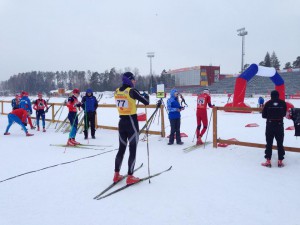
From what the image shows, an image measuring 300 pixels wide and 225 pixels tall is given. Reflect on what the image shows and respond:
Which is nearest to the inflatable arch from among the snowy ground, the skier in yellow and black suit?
the snowy ground

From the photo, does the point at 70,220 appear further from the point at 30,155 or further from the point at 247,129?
the point at 247,129

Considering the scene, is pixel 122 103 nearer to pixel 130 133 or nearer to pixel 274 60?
pixel 130 133

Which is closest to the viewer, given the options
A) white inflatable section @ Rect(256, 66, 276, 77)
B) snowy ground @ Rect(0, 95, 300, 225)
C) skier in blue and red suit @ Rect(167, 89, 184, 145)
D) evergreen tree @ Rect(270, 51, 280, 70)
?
snowy ground @ Rect(0, 95, 300, 225)

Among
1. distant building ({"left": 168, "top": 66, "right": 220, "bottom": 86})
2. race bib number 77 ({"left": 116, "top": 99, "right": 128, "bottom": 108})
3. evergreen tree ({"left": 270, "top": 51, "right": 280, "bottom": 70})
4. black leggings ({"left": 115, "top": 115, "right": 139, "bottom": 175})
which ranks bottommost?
black leggings ({"left": 115, "top": 115, "right": 139, "bottom": 175})

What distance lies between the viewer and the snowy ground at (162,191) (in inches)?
138

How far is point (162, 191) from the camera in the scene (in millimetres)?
4379

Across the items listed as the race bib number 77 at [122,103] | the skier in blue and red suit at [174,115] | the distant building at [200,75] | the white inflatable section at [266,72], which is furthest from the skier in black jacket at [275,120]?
the distant building at [200,75]

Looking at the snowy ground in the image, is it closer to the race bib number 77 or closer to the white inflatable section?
the race bib number 77

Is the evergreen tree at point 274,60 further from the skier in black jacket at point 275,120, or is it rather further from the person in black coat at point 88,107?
the skier in black jacket at point 275,120

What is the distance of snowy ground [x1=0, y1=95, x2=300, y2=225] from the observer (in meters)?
3.50

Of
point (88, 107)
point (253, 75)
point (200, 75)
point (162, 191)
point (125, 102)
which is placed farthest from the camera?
point (200, 75)

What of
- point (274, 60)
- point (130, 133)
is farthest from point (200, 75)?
point (130, 133)

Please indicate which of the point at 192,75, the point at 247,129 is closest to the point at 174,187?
the point at 247,129

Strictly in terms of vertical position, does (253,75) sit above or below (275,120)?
above
